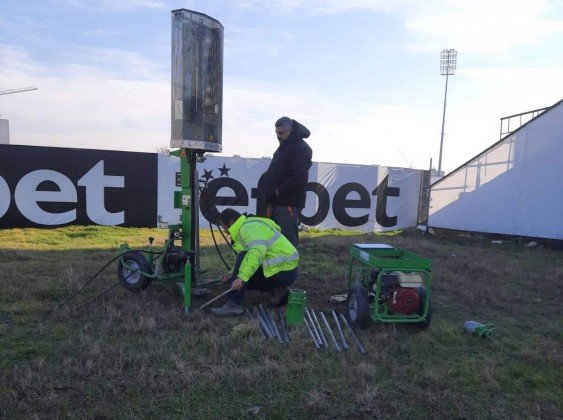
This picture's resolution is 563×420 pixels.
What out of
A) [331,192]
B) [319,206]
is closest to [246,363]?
[319,206]

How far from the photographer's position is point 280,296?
5.24 m

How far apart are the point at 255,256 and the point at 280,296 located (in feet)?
2.89

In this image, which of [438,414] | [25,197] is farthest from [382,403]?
[25,197]

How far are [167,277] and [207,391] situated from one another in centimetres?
228

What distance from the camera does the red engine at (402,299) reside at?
14.9 feet

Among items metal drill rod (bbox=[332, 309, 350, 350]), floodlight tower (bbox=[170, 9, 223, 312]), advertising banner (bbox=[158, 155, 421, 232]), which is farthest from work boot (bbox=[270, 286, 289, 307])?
advertising banner (bbox=[158, 155, 421, 232])

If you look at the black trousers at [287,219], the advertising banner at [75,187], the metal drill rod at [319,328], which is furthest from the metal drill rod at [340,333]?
the advertising banner at [75,187]

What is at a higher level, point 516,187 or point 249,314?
point 516,187

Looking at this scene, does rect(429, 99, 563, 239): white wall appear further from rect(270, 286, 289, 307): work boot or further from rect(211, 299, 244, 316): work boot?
rect(211, 299, 244, 316): work boot

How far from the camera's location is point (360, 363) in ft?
12.4

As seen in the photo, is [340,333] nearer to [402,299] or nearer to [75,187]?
[402,299]

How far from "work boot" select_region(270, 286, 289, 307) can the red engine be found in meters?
1.23

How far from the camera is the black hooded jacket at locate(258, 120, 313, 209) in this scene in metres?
5.48

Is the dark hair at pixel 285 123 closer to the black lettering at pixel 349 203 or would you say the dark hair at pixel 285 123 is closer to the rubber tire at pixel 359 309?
the rubber tire at pixel 359 309
